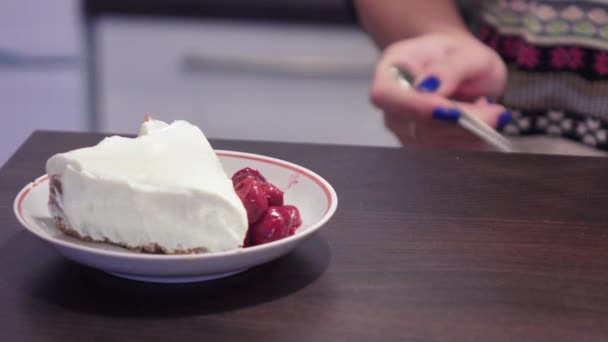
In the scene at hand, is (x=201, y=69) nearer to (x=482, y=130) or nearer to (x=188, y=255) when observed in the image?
(x=482, y=130)

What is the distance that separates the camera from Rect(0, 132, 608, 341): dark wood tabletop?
0.45m

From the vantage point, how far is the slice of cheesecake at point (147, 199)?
19.0 inches

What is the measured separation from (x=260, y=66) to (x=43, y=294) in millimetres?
1092

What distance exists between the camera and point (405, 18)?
1.16 m

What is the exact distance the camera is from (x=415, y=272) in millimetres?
525

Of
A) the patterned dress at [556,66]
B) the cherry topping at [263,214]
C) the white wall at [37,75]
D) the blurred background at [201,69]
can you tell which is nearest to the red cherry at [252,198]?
the cherry topping at [263,214]

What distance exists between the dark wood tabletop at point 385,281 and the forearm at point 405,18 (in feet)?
1.53

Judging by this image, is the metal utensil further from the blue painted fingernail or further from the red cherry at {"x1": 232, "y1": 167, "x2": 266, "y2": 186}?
the red cherry at {"x1": 232, "y1": 167, "x2": 266, "y2": 186}

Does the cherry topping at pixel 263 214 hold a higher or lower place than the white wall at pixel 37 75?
higher

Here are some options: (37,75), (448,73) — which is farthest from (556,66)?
(37,75)

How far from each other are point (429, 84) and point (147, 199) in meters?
0.51

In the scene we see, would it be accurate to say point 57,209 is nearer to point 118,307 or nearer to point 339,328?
point 118,307

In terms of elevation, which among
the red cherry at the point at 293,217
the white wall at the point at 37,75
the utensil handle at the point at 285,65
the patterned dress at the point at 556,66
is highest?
the red cherry at the point at 293,217

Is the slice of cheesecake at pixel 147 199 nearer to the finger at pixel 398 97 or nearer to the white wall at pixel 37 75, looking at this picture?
the finger at pixel 398 97
